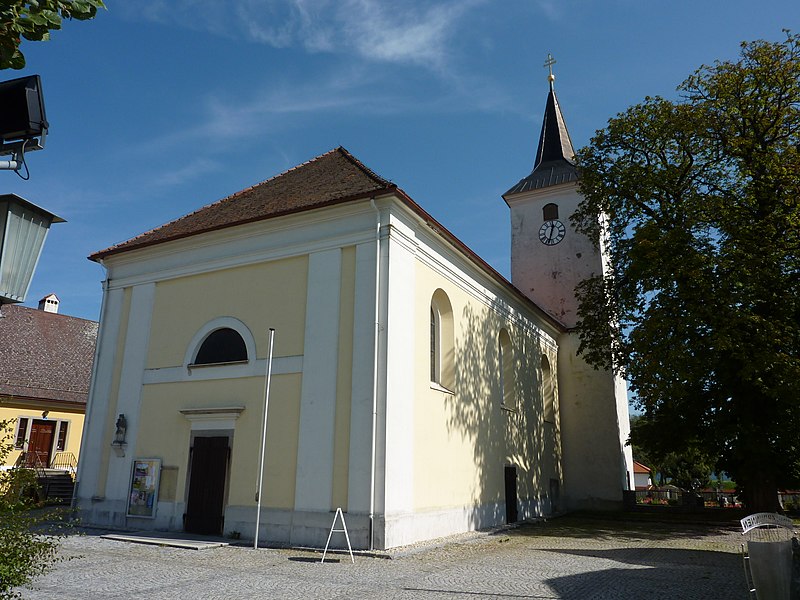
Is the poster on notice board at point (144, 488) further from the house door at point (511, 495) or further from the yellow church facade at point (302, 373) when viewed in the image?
the house door at point (511, 495)

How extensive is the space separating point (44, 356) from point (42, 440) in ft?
12.7

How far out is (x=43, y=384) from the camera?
83.3 feet

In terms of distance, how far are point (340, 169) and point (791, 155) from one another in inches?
504

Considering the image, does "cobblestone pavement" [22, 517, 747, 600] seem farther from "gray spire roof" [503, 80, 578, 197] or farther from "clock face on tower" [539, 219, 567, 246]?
"gray spire roof" [503, 80, 578, 197]

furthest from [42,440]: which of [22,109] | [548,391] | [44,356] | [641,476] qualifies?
[641,476]

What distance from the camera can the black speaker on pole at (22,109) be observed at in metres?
3.71

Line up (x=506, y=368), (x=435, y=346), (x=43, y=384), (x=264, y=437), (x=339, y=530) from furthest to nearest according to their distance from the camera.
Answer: (x=43, y=384)
(x=506, y=368)
(x=435, y=346)
(x=264, y=437)
(x=339, y=530)

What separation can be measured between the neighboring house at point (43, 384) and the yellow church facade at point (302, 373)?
9985 millimetres

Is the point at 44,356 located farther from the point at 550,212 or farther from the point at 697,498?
the point at 697,498

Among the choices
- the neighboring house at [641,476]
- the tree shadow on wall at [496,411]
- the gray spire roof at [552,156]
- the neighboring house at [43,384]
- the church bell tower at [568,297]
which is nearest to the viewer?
the tree shadow on wall at [496,411]

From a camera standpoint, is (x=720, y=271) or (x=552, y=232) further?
(x=552, y=232)

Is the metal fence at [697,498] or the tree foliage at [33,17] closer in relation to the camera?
the tree foliage at [33,17]

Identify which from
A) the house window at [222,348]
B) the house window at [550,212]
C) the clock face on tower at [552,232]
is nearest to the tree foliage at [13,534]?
the house window at [222,348]

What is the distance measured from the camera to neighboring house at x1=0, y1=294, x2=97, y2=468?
79.1ft
